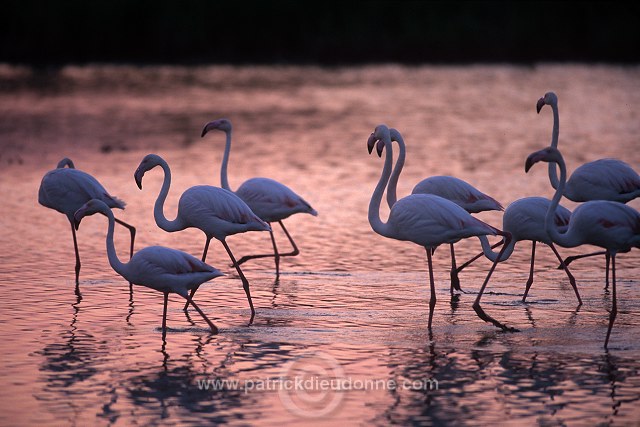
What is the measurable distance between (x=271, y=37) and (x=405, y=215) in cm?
3465

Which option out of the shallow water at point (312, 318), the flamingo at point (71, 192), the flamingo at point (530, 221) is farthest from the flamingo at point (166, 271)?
the flamingo at point (530, 221)

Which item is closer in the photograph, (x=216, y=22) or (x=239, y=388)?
(x=239, y=388)

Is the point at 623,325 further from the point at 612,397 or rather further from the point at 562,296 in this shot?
the point at 612,397

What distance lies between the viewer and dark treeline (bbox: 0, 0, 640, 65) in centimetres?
4247

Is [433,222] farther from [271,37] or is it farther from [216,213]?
[271,37]

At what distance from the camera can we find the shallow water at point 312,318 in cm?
772

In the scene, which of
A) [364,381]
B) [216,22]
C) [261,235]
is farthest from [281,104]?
[364,381]

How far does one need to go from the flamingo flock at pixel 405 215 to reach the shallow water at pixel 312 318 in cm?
28

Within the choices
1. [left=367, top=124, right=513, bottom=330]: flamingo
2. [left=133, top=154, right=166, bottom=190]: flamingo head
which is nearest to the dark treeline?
[left=133, top=154, right=166, bottom=190]: flamingo head

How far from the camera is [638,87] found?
3369cm

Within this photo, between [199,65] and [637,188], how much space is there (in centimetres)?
3256

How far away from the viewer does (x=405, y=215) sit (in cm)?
997

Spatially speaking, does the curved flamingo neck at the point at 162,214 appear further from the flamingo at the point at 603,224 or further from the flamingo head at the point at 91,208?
the flamingo at the point at 603,224

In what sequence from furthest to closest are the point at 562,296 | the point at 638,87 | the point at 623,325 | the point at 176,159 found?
the point at 638,87 → the point at 176,159 → the point at 562,296 → the point at 623,325
